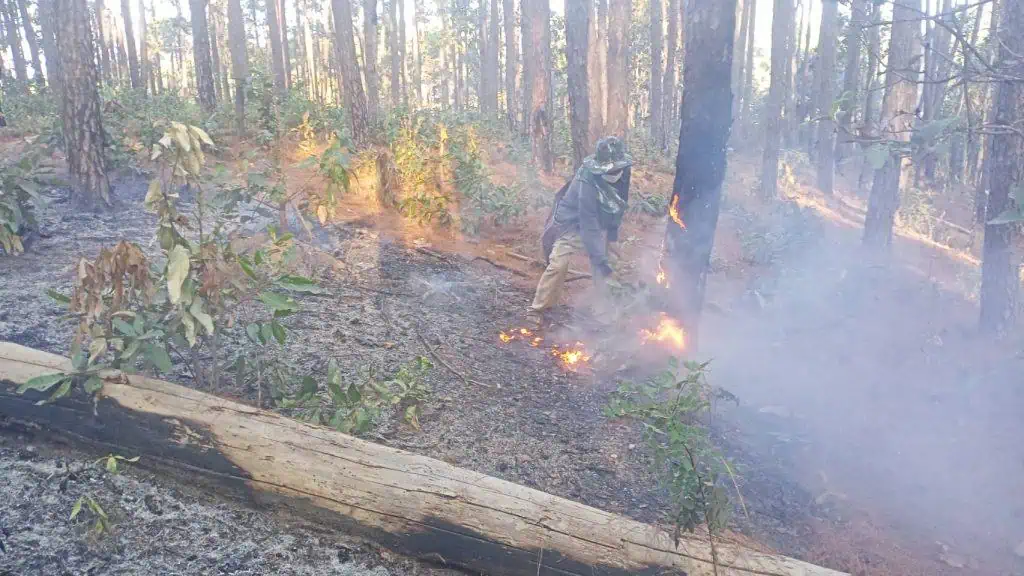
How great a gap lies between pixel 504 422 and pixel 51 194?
224 inches

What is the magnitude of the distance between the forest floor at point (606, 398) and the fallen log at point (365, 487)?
0.42 ft

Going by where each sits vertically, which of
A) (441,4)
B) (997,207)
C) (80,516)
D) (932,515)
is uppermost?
(441,4)

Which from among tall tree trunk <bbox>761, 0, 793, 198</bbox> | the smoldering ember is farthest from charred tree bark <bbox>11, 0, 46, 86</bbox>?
tall tree trunk <bbox>761, 0, 793, 198</bbox>

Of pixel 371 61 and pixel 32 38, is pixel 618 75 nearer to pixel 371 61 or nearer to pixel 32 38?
pixel 371 61

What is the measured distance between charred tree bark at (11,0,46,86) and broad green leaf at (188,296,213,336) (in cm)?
1620

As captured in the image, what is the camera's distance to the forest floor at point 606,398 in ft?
9.60

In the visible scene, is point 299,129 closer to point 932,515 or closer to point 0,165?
point 0,165

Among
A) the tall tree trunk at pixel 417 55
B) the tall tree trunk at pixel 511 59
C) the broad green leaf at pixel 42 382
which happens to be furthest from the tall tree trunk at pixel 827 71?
the tall tree trunk at pixel 417 55

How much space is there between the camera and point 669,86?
19.7 meters

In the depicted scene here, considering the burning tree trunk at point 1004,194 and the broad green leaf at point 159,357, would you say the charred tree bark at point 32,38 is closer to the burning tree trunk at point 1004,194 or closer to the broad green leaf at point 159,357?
the broad green leaf at point 159,357

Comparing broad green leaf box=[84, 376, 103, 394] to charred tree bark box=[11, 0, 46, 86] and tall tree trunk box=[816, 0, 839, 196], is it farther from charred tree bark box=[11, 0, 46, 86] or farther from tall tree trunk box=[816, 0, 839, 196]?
tall tree trunk box=[816, 0, 839, 196]

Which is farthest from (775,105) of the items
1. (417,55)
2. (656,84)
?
(417,55)

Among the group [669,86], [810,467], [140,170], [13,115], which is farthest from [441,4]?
[810,467]

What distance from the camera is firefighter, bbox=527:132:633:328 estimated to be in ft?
22.7
